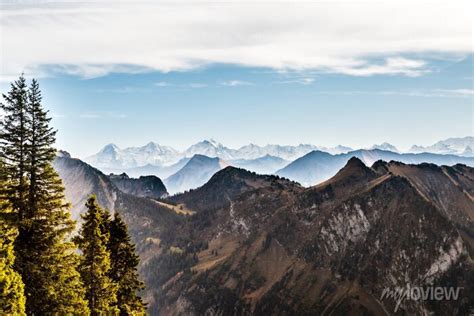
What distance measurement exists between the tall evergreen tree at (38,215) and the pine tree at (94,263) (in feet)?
11.2

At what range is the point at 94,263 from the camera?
49.1m

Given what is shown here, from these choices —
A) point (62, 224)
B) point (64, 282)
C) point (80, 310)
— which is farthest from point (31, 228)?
point (80, 310)

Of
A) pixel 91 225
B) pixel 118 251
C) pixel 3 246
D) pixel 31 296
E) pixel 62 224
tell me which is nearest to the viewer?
pixel 3 246

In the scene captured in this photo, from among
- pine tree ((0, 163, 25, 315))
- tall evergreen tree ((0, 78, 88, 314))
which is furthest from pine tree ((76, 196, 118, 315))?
pine tree ((0, 163, 25, 315))

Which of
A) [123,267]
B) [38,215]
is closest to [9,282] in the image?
[38,215]

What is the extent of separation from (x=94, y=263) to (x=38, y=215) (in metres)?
8.55

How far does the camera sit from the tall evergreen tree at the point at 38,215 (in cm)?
4241

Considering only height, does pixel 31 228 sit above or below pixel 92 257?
above

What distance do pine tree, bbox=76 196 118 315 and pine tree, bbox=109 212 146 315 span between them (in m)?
4.24

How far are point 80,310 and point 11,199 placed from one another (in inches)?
476

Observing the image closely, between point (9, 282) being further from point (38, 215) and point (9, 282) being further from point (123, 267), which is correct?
point (123, 267)

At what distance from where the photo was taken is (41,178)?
44188 mm

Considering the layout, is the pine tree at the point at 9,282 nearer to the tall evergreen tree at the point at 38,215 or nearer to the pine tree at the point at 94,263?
the tall evergreen tree at the point at 38,215

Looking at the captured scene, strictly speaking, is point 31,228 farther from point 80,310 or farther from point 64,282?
point 80,310
